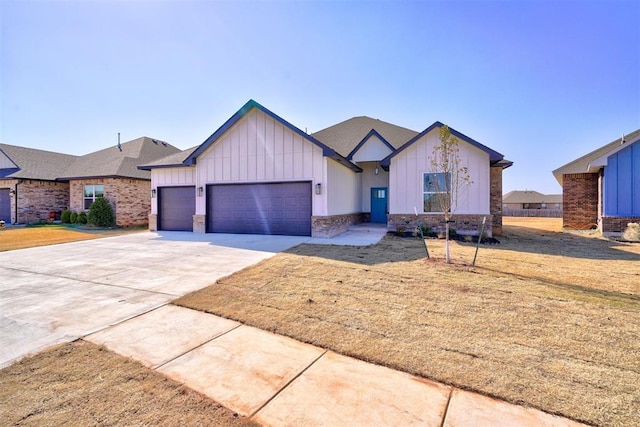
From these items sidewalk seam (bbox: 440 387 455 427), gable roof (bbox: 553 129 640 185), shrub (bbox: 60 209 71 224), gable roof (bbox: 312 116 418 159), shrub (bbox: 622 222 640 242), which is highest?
gable roof (bbox: 312 116 418 159)

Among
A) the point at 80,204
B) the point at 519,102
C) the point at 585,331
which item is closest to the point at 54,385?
the point at 585,331

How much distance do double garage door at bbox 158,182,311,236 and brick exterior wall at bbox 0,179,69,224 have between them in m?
14.2

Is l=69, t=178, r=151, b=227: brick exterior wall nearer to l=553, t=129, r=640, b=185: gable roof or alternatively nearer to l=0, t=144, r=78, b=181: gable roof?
l=0, t=144, r=78, b=181: gable roof

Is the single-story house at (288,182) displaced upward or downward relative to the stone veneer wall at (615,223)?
upward

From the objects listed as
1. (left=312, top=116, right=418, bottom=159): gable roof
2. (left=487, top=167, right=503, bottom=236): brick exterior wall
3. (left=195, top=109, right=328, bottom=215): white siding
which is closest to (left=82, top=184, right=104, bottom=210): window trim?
(left=195, top=109, right=328, bottom=215): white siding

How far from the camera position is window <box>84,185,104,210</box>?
64.2 ft

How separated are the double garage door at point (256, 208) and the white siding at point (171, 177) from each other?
425 mm

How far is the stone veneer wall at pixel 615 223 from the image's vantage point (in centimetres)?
1306

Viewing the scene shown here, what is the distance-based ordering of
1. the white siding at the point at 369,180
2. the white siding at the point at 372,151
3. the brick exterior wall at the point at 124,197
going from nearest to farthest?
the white siding at the point at 372,151 < the white siding at the point at 369,180 < the brick exterior wall at the point at 124,197

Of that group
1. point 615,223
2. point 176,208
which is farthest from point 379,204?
point 176,208

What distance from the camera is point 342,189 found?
48.0ft

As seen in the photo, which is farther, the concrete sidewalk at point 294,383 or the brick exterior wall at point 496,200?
the brick exterior wall at point 496,200

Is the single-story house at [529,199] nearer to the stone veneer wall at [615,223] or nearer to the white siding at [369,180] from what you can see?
the stone veneer wall at [615,223]

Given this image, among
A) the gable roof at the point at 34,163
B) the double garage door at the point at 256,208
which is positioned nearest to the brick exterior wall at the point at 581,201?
the double garage door at the point at 256,208
